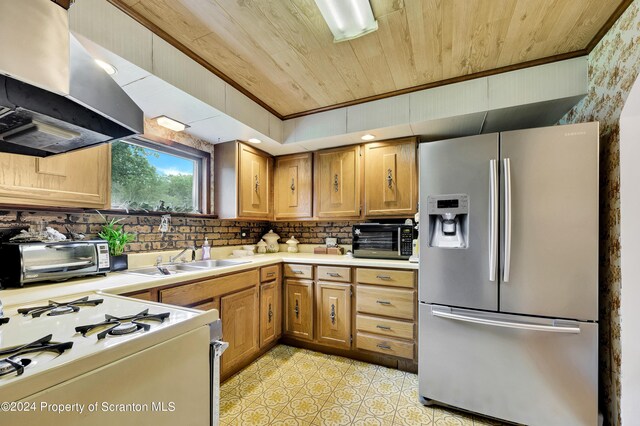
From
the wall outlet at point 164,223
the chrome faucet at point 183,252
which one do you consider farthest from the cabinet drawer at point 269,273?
the wall outlet at point 164,223

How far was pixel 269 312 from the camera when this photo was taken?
2.51m

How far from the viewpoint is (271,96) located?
2.35 metres

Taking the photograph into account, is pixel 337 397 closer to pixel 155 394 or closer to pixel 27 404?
pixel 155 394

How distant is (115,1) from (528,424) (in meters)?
3.23

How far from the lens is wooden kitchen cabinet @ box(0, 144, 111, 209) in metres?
1.34

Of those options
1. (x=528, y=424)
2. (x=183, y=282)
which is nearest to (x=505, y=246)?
(x=528, y=424)

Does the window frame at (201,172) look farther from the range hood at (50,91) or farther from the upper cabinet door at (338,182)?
the range hood at (50,91)

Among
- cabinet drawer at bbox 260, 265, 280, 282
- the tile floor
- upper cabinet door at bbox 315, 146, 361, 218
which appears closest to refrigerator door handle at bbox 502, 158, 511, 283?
the tile floor

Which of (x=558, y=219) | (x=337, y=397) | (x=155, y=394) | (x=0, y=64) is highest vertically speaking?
(x=0, y=64)

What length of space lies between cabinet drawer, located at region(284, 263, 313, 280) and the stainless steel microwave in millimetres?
472

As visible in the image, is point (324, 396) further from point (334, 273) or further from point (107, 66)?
point (107, 66)

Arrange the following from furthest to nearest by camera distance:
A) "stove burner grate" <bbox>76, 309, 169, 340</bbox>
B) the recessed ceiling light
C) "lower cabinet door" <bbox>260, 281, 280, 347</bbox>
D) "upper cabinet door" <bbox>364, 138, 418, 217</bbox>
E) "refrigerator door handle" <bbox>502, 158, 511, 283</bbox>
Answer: "upper cabinet door" <bbox>364, 138, 418, 217</bbox>
"lower cabinet door" <bbox>260, 281, 280, 347</bbox>
"refrigerator door handle" <bbox>502, 158, 511, 283</bbox>
the recessed ceiling light
"stove burner grate" <bbox>76, 309, 169, 340</bbox>

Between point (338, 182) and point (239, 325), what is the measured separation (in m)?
1.63

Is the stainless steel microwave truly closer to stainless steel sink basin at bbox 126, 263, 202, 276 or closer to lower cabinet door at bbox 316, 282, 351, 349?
lower cabinet door at bbox 316, 282, 351, 349
